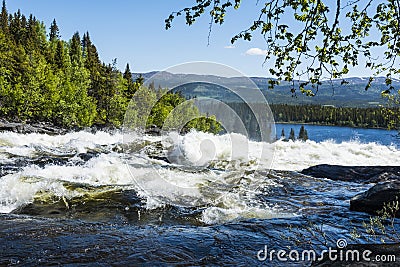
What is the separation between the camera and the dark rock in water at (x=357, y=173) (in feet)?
55.5

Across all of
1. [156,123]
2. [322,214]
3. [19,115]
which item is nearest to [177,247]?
[322,214]

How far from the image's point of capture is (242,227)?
7.20 metres

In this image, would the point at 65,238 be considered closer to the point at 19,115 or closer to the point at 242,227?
the point at 242,227

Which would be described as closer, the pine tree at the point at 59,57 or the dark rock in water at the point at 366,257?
the dark rock in water at the point at 366,257

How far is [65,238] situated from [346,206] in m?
8.16

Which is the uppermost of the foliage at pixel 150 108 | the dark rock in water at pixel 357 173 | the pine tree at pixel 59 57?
the pine tree at pixel 59 57

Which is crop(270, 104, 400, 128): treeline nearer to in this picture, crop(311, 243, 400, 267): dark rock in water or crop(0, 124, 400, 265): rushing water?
crop(0, 124, 400, 265): rushing water

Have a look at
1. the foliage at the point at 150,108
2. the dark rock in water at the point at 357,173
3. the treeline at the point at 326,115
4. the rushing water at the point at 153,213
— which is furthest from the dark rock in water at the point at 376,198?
the treeline at the point at 326,115

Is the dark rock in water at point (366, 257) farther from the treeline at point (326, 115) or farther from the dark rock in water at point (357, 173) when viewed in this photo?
the treeline at point (326, 115)

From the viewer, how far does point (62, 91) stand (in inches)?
2190

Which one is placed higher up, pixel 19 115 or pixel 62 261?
pixel 19 115

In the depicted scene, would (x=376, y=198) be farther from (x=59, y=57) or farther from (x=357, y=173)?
(x=59, y=57)

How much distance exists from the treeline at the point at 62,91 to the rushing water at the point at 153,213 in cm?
1759

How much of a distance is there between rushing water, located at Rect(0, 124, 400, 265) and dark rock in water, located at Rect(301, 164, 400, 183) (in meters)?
1.31
